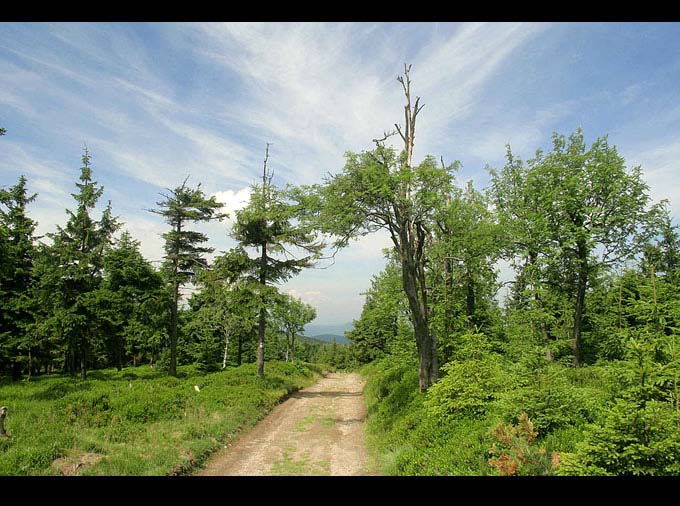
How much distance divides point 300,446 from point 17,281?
1107 inches

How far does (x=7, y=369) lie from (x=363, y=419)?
1274 inches

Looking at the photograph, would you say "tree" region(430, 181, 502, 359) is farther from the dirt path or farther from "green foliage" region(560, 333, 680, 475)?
"green foliage" region(560, 333, 680, 475)

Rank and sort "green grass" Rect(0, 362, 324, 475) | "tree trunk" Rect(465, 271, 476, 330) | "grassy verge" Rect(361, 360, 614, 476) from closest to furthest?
"grassy verge" Rect(361, 360, 614, 476) → "green grass" Rect(0, 362, 324, 475) → "tree trunk" Rect(465, 271, 476, 330)

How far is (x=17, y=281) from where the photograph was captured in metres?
26.7

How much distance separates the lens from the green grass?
29.0 ft

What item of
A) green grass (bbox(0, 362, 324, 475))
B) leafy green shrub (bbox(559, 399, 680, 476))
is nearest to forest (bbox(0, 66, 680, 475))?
leafy green shrub (bbox(559, 399, 680, 476))

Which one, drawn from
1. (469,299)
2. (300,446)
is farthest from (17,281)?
(469,299)

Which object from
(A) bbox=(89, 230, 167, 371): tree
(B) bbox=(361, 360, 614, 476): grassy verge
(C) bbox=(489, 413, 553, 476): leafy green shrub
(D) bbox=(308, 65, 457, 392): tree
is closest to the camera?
(C) bbox=(489, 413, 553, 476): leafy green shrub

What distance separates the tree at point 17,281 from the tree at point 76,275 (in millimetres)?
2182

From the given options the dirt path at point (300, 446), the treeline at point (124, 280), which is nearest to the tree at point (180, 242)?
the treeline at point (124, 280)

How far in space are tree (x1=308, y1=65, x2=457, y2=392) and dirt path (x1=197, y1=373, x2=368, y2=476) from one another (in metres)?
4.11

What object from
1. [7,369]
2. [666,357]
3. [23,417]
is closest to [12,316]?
→ [7,369]

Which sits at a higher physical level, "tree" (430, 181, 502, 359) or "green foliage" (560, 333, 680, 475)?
"tree" (430, 181, 502, 359)
